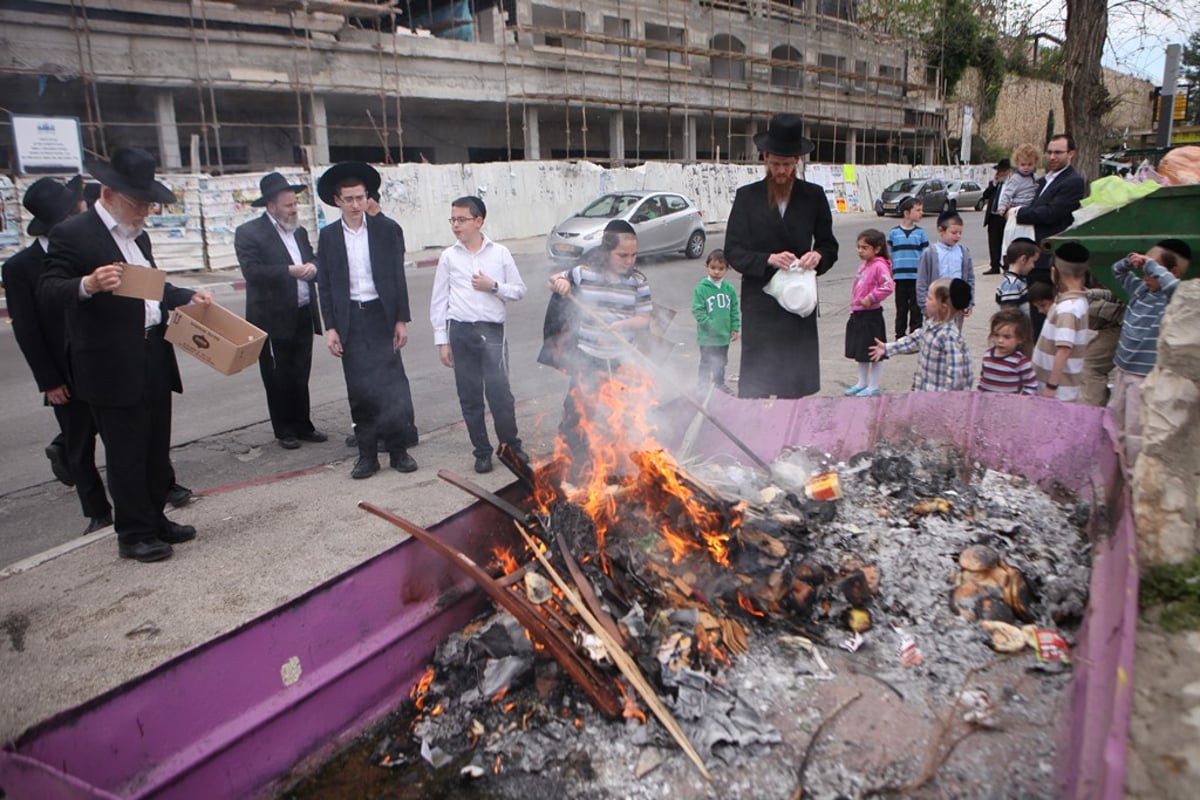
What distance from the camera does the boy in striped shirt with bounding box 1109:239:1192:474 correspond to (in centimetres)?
462

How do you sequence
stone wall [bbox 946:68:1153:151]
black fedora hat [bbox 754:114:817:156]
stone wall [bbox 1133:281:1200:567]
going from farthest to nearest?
stone wall [bbox 946:68:1153:151] → black fedora hat [bbox 754:114:817:156] → stone wall [bbox 1133:281:1200:567]

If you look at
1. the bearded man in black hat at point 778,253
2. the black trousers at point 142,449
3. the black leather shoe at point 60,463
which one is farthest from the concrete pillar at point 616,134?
the black trousers at point 142,449

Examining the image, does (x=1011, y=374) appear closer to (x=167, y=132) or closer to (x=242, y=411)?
(x=242, y=411)

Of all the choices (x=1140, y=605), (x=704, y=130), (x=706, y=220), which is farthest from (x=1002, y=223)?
(x=704, y=130)

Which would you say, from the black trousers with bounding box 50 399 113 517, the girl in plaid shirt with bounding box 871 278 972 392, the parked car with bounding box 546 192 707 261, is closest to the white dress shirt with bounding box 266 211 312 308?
the black trousers with bounding box 50 399 113 517

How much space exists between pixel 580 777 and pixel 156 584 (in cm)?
269

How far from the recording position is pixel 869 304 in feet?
21.4

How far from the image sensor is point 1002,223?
38.6ft

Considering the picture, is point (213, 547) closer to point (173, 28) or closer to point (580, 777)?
point (580, 777)

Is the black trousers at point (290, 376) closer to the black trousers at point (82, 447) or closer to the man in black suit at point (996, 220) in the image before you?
the black trousers at point (82, 447)

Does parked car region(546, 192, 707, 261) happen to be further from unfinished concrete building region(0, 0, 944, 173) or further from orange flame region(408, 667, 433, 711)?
orange flame region(408, 667, 433, 711)

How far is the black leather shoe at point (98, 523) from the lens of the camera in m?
4.82

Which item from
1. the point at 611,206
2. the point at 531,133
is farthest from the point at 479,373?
the point at 531,133

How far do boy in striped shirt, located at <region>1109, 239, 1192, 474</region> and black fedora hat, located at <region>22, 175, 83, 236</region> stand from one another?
6165mm
